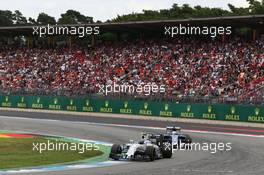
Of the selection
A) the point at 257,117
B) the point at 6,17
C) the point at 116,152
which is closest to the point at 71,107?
the point at 257,117

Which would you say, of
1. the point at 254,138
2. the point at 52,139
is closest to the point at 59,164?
the point at 52,139

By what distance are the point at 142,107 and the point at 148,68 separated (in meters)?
6.43

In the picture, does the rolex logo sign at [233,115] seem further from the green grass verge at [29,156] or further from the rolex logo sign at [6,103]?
the rolex logo sign at [6,103]

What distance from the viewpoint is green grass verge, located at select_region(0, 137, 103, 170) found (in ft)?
52.9

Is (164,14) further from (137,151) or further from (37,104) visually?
(137,151)

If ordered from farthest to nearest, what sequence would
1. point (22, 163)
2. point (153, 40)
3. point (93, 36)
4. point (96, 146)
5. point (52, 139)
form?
1. point (93, 36)
2. point (153, 40)
3. point (52, 139)
4. point (96, 146)
5. point (22, 163)

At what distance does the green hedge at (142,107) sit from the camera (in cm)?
3462

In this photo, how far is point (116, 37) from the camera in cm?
5594

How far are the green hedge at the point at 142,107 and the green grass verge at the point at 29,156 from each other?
16.1m

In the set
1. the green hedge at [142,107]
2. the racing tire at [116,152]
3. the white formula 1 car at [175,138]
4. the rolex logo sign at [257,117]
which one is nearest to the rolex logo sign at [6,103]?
the green hedge at [142,107]

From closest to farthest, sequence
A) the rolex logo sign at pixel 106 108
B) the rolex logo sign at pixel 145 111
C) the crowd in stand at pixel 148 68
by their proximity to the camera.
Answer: the crowd in stand at pixel 148 68, the rolex logo sign at pixel 145 111, the rolex logo sign at pixel 106 108

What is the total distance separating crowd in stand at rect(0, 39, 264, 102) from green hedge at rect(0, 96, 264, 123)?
29.9 inches

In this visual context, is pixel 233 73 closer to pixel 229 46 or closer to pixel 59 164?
pixel 229 46

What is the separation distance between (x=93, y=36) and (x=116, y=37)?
7.16 feet
